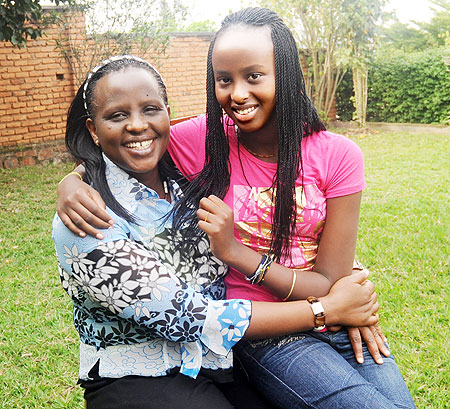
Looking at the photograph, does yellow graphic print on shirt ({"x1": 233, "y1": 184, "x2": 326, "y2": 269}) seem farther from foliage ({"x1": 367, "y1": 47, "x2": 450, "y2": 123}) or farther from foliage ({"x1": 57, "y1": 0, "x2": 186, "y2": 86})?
foliage ({"x1": 367, "y1": 47, "x2": 450, "y2": 123})

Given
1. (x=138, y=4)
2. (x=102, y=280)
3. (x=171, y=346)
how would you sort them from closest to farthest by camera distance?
(x=102, y=280)
(x=171, y=346)
(x=138, y=4)

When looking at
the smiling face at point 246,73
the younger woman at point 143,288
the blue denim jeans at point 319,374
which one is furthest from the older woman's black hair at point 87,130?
the blue denim jeans at point 319,374

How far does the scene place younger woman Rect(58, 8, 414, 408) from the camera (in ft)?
6.05

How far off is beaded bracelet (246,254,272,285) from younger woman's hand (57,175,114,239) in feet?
1.73

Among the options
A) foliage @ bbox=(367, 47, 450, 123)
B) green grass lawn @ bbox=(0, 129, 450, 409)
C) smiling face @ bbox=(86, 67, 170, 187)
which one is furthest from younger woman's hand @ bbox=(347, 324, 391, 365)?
foliage @ bbox=(367, 47, 450, 123)

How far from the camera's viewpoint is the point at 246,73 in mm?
1922

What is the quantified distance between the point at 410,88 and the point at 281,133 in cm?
1165

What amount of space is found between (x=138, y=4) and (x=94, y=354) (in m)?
8.80

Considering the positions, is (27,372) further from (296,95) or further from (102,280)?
(296,95)

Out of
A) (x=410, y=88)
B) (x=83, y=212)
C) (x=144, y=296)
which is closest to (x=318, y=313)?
(x=144, y=296)

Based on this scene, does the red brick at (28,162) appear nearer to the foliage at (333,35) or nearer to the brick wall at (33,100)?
the brick wall at (33,100)

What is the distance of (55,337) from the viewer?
3854mm

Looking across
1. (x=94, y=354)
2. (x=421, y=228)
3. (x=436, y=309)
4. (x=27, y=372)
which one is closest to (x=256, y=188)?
(x=94, y=354)

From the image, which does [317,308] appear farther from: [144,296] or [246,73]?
[246,73]
